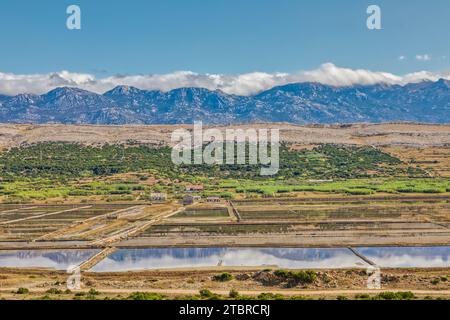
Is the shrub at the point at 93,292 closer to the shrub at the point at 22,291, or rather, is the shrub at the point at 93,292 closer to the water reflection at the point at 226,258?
the shrub at the point at 22,291

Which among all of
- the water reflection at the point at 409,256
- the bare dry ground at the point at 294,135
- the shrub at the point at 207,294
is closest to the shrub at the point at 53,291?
the shrub at the point at 207,294

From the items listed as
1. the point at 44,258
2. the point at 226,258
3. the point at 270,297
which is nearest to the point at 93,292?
the point at 270,297

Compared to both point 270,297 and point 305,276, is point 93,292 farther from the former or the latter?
point 305,276

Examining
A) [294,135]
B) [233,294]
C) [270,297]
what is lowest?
[233,294]

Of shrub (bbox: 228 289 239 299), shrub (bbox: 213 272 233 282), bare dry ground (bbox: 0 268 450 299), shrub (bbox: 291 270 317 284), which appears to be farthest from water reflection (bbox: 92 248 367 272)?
shrub (bbox: 228 289 239 299)

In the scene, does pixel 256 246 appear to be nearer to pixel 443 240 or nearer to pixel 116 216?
pixel 443 240

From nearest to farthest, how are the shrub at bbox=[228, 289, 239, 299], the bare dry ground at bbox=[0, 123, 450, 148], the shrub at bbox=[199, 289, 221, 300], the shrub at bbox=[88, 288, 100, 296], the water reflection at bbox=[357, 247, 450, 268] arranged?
the shrub at bbox=[199, 289, 221, 300]
the shrub at bbox=[228, 289, 239, 299]
the shrub at bbox=[88, 288, 100, 296]
the water reflection at bbox=[357, 247, 450, 268]
the bare dry ground at bbox=[0, 123, 450, 148]

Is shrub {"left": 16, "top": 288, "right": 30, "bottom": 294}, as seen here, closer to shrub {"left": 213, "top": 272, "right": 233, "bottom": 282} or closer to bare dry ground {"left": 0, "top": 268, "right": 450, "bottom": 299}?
bare dry ground {"left": 0, "top": 268, "right": 450, "bottom": 299}
